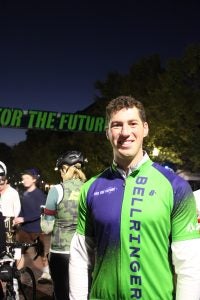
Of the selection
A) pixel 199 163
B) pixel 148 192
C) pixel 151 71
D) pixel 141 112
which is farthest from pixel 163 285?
pixel 151 71

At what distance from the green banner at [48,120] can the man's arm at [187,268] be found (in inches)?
1529

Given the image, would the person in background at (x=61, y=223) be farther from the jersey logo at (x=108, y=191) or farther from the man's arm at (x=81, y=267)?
the jersey logo at (x=108, y=191)

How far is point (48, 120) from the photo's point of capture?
141 ft

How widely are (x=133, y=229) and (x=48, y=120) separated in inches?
1612

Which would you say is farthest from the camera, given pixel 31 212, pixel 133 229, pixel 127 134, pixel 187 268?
pixel 31 212

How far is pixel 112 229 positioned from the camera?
240cm

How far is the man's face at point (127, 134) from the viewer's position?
245 centimetres

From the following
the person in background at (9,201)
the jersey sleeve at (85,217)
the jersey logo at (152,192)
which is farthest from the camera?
the person in background at (9,201)

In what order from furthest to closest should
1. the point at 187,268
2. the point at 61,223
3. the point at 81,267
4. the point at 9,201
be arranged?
1. the point at 9,201
2. the point at 61,223
3. the point at 81,267
4. the point at 187,268

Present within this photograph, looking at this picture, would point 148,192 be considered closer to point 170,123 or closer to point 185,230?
point 185,230

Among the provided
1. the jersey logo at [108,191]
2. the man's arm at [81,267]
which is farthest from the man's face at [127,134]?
the man's arm at [81,267]

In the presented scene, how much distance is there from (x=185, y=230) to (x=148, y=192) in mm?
252

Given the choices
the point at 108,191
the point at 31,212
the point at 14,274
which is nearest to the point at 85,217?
the point at 108,191

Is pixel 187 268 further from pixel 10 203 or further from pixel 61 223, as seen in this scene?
pixel 10 203
